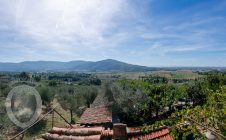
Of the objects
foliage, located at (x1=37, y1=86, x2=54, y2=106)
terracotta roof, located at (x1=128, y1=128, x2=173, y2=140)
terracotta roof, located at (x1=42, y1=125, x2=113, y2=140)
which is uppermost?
terracotta roof, located at (x1=42, y1=125, x2=113, y2=140)

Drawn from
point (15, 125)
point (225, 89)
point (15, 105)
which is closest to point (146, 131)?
point (225, 89)

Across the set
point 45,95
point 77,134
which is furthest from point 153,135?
point 45,95

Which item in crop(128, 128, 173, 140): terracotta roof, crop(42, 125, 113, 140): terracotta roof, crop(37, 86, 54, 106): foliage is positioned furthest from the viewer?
crop(37, 86, 54, 106): foliage

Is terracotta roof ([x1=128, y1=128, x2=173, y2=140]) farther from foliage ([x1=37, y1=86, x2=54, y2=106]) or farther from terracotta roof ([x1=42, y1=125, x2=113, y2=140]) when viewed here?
foliage ([x1=37, y1=86, x2=54, y2=106])

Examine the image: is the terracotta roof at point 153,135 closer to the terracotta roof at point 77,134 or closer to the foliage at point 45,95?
the terracotta roof at point 77,134

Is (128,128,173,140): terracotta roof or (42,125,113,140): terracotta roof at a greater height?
(42,125,113,140): terracotta roof

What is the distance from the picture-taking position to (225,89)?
682 centimetres

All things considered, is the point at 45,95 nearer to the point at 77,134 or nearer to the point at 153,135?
the point at 153,135

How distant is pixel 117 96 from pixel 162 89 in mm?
7274

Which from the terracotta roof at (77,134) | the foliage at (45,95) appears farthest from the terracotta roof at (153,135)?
the foliage at (45,95)

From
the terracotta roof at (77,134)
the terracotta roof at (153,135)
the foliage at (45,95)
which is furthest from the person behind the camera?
the foliage at (45,95)

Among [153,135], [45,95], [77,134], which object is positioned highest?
[77,134]

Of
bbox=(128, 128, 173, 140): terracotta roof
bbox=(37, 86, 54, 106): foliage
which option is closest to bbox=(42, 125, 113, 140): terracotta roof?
bbox=(128, 128, 173, 140): terracotta roof

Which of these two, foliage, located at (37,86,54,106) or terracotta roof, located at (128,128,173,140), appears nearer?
terracotta roof, located at (128,128,173,140)
